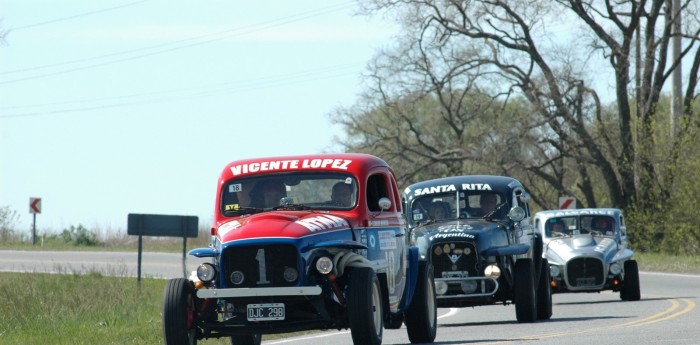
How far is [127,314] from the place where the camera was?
22.0m

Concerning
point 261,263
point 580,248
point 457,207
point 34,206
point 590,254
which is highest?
point 34,206

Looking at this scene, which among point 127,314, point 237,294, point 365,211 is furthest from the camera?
point 127,314

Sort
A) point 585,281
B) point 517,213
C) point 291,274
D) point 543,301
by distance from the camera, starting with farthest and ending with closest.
→ point 585,281 < point 543,301 < point 517,213 < point 291,274

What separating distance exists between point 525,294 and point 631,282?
6.32m

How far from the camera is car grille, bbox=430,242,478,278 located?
68.4 ft

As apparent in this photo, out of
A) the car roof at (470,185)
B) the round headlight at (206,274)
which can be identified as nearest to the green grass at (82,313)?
the round headlight at (206,274)

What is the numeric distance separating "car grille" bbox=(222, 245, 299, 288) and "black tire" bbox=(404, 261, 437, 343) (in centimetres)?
314

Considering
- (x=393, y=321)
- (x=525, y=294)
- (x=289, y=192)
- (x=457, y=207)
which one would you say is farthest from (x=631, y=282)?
(x=289, y=192)

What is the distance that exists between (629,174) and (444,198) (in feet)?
97.4

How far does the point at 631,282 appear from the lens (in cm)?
2638

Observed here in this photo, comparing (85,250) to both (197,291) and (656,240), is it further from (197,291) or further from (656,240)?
(197,291)

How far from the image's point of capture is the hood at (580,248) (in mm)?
26719

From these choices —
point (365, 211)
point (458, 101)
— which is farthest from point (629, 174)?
point (365, 211)

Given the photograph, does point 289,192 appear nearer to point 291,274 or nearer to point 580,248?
point 291,274
